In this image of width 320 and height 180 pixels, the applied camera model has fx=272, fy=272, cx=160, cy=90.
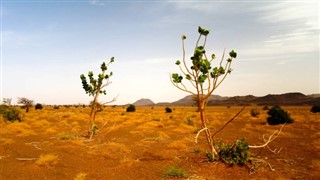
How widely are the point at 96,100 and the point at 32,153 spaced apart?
6770 mm

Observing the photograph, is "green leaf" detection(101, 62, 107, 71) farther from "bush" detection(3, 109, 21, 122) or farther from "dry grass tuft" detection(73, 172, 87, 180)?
"bush" detection(3, 109, 21, 122)

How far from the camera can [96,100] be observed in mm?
19094

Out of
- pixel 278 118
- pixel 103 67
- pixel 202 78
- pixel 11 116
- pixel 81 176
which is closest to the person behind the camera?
pixel 81 176

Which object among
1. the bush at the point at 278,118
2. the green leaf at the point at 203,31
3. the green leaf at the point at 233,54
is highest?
the green leaf at the point at 203,31

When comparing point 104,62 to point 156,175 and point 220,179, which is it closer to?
point 156,175

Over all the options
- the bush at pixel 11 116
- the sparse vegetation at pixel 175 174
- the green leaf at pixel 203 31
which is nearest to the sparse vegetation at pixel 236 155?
the sparse vegetation at pixel 175 174

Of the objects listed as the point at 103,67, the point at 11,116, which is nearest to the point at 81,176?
the point at 103,67

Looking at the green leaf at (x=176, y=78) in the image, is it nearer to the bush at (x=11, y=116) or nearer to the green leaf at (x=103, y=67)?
the green leaf at (x=103, y=67)

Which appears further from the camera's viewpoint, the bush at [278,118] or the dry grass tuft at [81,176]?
the bush at [278,118]

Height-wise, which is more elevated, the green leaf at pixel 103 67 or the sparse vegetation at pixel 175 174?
the green leaf at pixel 103 67

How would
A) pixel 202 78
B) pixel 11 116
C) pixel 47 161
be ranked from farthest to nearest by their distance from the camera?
pixel 11 116 → pixel 47 161 → pixel 202 78

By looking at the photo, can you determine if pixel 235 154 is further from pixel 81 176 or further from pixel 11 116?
pixel 11 116

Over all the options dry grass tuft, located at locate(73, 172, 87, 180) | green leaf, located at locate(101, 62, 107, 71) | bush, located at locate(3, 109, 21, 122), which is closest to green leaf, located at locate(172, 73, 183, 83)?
dry grass tuft, located at locate(73, 172, 87, 180)

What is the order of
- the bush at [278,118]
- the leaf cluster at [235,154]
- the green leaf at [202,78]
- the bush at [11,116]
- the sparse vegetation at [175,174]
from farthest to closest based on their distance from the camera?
the bush at [11,116] → the bush at [278,118] → the leaf cluster at [235,154] → the green leaf at [202,78] → the sparse vegetation at [175,174]
